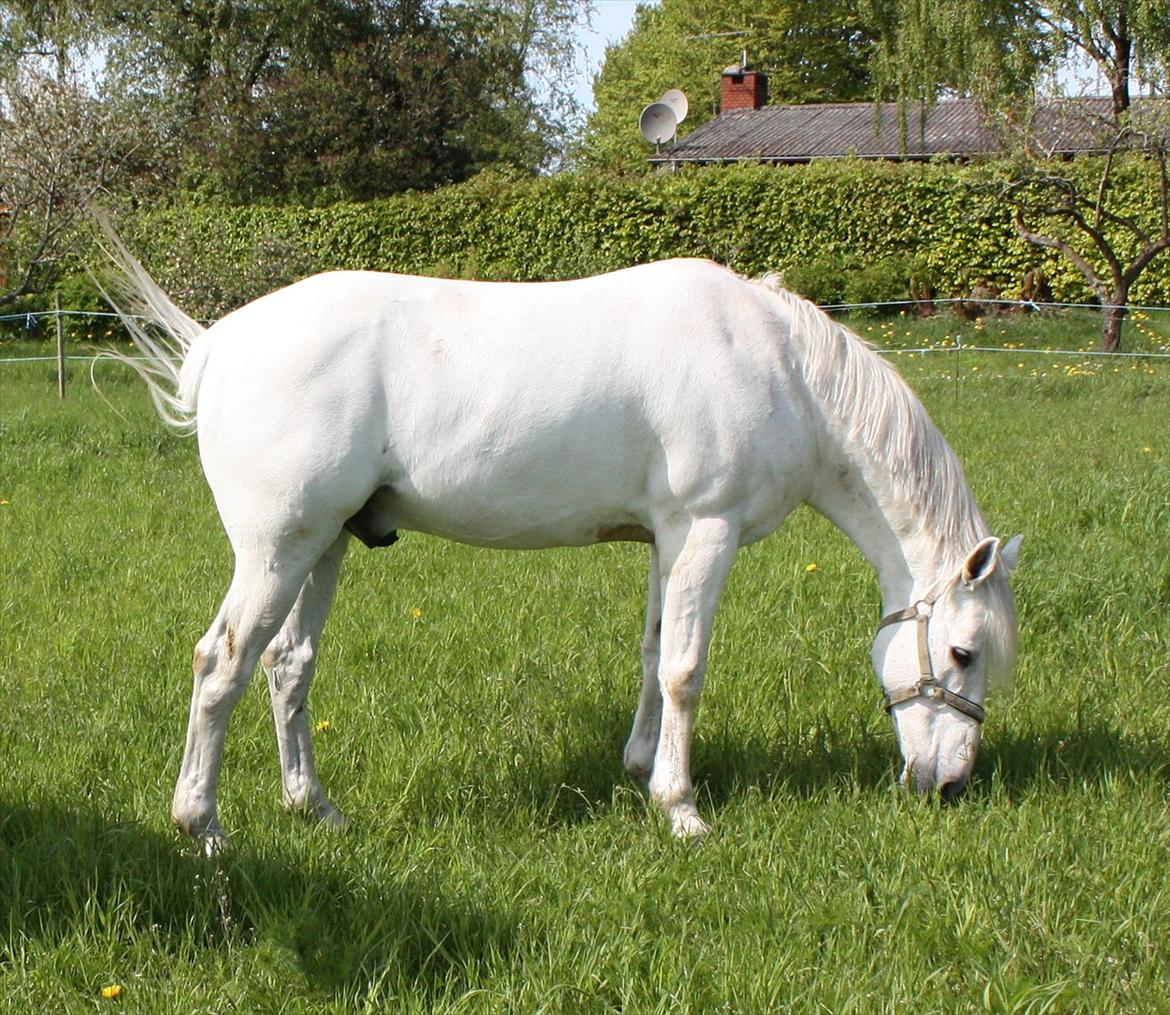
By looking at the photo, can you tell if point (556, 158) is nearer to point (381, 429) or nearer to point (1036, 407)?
point (1036, 407)

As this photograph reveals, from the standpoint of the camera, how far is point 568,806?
418cm

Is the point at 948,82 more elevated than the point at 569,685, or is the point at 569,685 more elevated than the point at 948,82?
the point at 948,82

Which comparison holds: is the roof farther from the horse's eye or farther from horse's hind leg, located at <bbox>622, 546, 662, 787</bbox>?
the horse's eye

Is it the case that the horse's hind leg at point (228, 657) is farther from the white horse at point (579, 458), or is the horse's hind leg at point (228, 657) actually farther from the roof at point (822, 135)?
the roof at point (822, 135)

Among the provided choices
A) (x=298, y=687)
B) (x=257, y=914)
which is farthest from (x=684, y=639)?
(x=257, y=914)

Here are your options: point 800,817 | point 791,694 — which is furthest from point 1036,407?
point 800,817

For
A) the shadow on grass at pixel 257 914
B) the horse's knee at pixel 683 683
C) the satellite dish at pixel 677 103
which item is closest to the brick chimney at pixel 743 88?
the satellite dish at pixel 677 103

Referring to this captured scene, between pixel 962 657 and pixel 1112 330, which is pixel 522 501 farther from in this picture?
pixel 1112 330

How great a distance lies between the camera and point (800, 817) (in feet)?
12.7

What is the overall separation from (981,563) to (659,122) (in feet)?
102

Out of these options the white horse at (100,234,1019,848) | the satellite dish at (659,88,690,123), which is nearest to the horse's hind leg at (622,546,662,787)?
the white horse at (100,234,1019,848)

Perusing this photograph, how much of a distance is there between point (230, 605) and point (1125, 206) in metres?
20.8

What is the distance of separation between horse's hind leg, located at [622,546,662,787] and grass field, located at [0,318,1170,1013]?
98mm

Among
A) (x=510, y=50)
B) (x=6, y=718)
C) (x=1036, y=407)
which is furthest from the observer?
(x=510, y=50)
